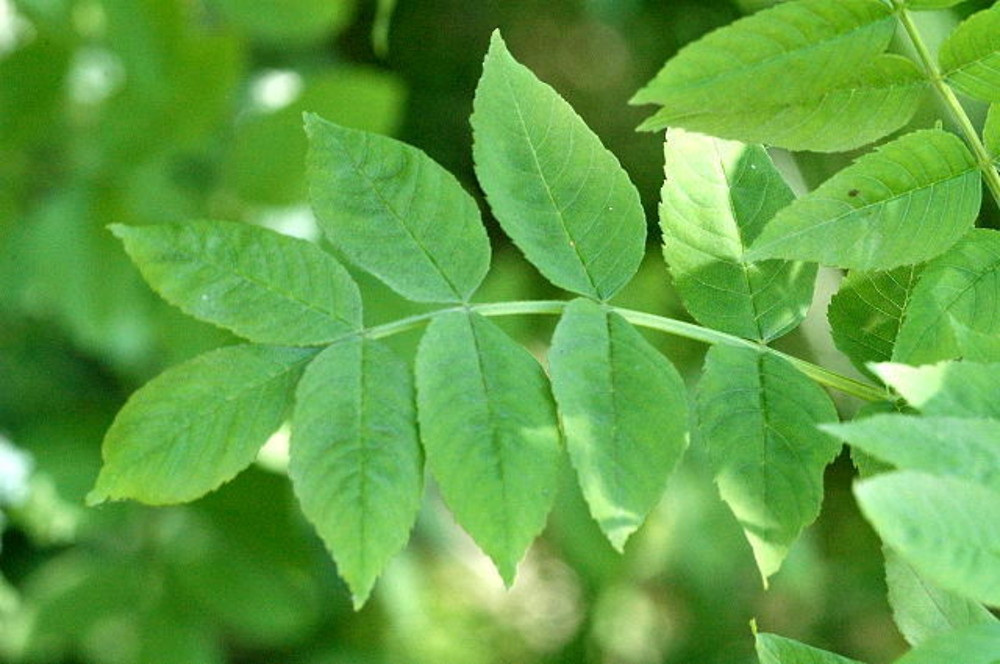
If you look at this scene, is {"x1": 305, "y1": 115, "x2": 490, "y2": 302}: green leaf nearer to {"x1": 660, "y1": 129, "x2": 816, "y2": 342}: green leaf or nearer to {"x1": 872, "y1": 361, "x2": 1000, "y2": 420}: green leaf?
{"x1": 660, "y1": 129, "x2": 816, "y2": 342}: green leaf

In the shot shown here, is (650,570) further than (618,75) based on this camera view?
No

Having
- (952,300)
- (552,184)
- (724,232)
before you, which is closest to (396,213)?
(552,184)

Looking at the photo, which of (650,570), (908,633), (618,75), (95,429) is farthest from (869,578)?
(908,633)

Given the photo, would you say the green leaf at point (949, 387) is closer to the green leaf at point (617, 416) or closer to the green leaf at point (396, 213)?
the green leaf at point (617, 416)

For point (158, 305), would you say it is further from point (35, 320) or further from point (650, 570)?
point (650, 570)

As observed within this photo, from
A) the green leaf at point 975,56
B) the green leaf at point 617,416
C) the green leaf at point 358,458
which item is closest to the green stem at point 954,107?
the green leaf at point 975,56

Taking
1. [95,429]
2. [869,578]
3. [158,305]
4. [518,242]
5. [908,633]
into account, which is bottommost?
[869,578]
